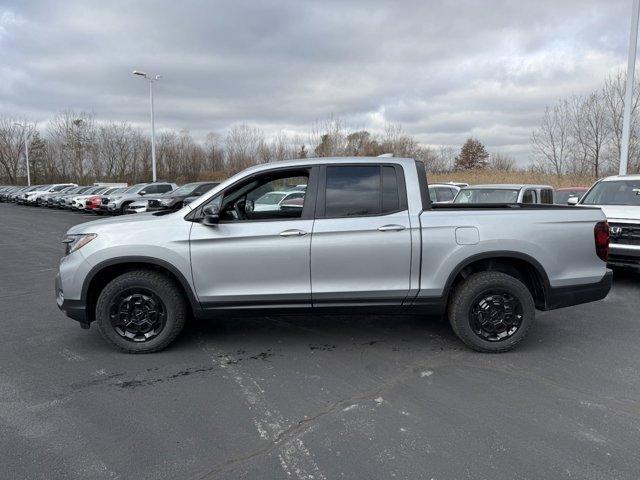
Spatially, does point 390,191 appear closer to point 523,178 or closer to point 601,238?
point 601,238

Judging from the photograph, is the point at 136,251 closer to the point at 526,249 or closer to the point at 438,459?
the point at 438,459

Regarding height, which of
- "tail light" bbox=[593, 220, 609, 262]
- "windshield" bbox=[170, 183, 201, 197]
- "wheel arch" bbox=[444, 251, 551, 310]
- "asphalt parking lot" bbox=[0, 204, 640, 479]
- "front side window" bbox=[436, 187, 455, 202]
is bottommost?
"asphalt parking lot" bbox=[0, 204, 640, 479]

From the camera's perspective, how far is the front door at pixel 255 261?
4.42 meters

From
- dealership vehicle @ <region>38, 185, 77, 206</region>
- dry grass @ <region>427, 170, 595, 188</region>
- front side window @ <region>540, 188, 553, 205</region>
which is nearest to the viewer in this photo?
front side window @ <region>540, 188, 553, 205</region>

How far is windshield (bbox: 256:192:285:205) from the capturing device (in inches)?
203

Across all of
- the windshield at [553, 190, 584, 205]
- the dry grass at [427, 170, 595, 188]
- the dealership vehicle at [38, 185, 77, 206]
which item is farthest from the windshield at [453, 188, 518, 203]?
the dealership vehicle at [38, 185, 77, 206]

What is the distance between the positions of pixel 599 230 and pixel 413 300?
6.56 feet

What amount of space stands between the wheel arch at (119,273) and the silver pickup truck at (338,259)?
0.5 inches

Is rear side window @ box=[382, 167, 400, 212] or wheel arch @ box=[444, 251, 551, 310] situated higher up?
rear side window @ box=[382, 167, 400, 212]

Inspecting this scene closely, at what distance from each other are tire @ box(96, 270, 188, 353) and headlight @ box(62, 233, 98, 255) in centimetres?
46

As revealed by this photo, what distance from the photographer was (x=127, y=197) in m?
23.6

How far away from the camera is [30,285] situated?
7.84 metres

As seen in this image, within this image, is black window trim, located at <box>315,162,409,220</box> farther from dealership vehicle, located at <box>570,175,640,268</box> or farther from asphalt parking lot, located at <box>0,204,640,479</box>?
dealership vehicle, located at <box>570,175,640,268</box>

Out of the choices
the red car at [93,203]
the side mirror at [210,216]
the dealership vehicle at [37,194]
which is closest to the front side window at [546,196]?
the side mirror at [210,216]
